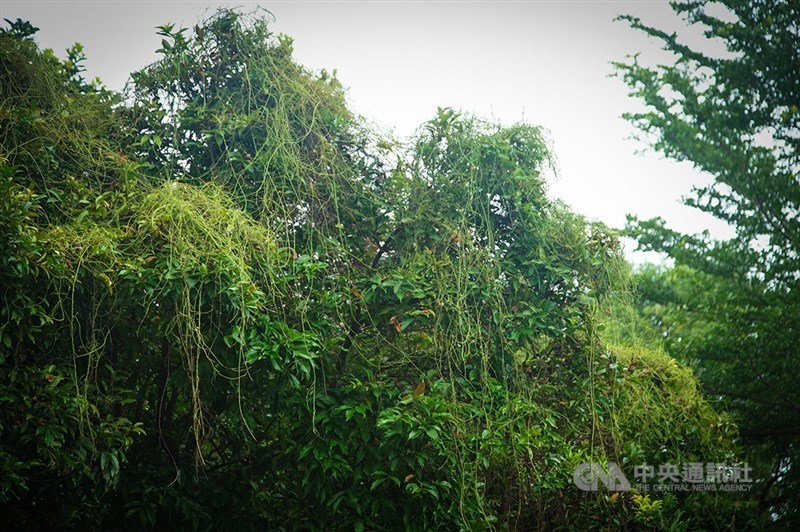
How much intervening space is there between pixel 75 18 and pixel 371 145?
3.36 metres

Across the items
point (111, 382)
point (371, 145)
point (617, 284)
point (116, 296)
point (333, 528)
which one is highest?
point (371, 145)

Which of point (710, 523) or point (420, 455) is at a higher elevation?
point (420, 455)

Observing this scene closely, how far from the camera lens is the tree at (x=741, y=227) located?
4.83 metres

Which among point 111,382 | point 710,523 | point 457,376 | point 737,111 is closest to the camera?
point 111,382

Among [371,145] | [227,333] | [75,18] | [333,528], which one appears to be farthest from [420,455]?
[75,18]

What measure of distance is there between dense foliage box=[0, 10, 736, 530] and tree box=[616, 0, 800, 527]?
1148mm

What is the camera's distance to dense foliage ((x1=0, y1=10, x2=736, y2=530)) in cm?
274

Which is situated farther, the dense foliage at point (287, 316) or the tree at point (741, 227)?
the tree at point (741, 227)

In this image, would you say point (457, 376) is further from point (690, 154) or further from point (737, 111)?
point (737, 111)

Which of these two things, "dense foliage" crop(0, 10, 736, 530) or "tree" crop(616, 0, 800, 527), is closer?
"dense foliage" crop(0, 10, 736, 530)

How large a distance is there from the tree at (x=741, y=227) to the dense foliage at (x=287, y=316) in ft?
3.77

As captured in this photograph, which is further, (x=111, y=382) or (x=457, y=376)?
(x=457, y=376)

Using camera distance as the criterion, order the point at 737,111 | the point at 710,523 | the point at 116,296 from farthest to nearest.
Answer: the point at 737,111
the point at 710,523
the point at 116,296

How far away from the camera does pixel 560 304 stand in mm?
3451
